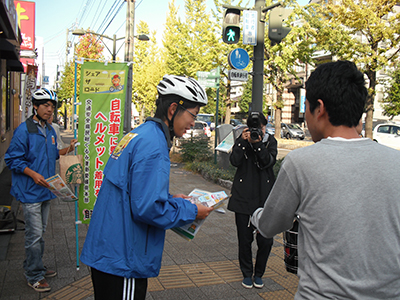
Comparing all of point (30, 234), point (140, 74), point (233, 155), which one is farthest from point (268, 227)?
point (140, 74)

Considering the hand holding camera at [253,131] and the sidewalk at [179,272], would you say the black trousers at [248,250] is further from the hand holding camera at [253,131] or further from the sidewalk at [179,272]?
the hand holding camera at [253,131]

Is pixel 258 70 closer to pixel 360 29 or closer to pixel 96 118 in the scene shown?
pixel 96 118

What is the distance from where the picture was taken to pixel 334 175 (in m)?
1.40

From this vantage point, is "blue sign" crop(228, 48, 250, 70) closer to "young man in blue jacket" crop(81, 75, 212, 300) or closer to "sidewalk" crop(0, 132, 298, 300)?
"sidewalk" crop(0, 132, 298, 300)

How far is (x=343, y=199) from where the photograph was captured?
139 cm

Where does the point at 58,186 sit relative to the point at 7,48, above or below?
below

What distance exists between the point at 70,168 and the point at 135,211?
7.90 ft

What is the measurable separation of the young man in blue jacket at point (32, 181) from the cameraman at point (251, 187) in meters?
2.00

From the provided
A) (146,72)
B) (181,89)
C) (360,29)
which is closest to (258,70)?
(181,89)

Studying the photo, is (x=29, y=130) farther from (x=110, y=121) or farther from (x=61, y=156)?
(x=110, y=121)

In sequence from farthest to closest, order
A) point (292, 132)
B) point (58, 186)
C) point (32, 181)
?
point (292, 132)
point (32, 181)
point (58, 186)

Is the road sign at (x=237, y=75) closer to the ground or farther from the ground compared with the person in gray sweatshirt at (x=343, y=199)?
farther from the ground

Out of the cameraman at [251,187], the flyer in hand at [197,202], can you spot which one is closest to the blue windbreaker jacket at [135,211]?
the flyer in hand at [197,202]

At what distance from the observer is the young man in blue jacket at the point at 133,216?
180 cm
